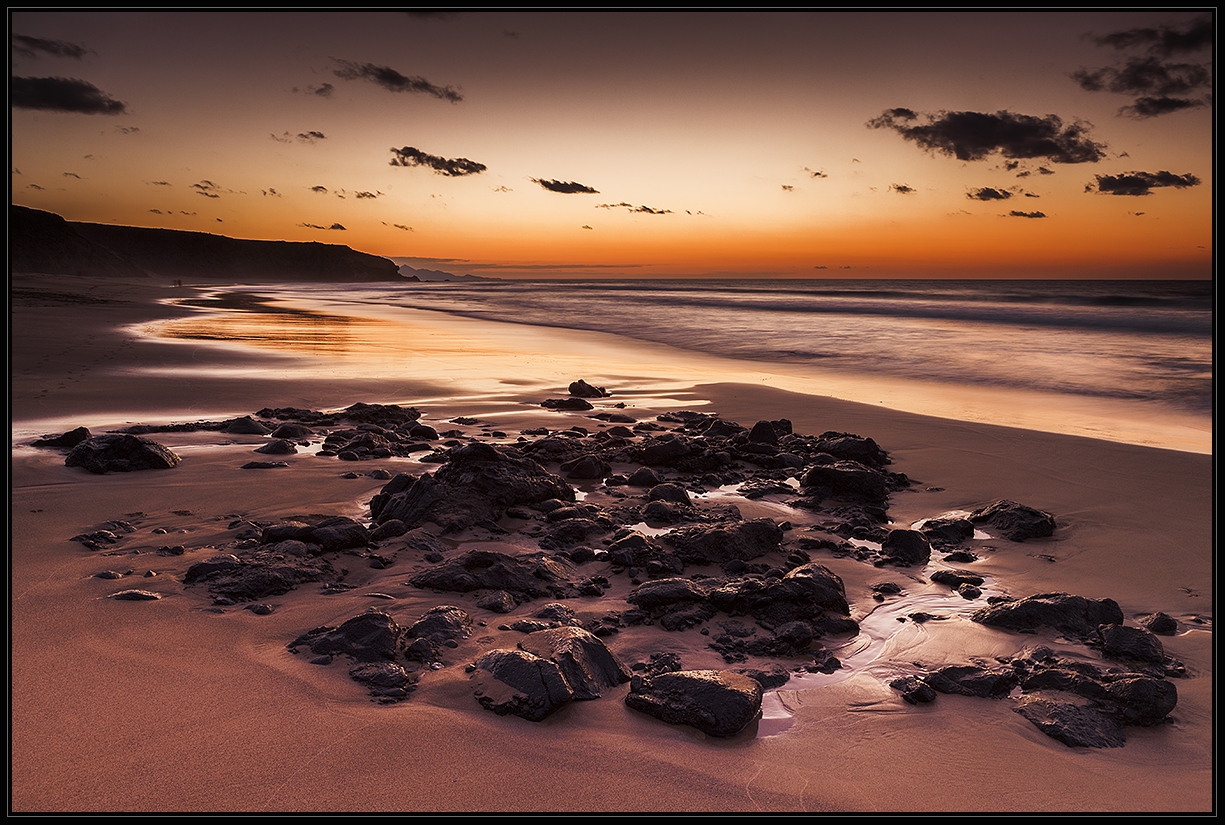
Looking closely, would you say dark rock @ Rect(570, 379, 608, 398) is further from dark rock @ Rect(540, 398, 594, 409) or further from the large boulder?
the large boulder

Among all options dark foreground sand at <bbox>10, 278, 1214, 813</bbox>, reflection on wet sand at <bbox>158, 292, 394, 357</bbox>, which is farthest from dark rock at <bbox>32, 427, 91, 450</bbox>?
reflection on wet sand at <bbox>158, 292, 394, 357</bbox>

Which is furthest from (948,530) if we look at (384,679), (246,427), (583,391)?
(246,427)

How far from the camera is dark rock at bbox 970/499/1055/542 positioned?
15.7 ft

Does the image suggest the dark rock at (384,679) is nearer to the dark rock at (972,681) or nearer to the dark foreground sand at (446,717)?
the dark foreground sand at (446,717)

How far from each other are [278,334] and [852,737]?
19872 millimetres

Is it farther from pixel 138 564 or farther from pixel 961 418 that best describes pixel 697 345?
pixel 138 564

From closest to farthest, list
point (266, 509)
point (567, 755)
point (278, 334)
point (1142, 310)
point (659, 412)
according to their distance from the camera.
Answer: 1. point (567, 755)
2. point (266, 509)
3. point (659, 412)
4. point (278, 334)
5. point (1142, 310)

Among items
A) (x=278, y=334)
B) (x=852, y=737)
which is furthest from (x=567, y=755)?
(x=278, y=334)

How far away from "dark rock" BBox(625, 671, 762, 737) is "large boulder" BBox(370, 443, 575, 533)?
7.31 ft

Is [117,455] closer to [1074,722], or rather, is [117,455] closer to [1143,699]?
[1074,722]

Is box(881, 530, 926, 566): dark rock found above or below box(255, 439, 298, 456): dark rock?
below

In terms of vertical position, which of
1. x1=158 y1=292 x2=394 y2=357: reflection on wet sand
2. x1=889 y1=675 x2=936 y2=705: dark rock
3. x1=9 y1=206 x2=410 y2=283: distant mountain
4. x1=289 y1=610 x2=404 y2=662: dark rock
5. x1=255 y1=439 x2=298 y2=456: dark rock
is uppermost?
x1=9 y1=206 x2=410 y2=283: distant mountain

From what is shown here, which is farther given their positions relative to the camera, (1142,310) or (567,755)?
(1142,310)

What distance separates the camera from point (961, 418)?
31.5 ft
